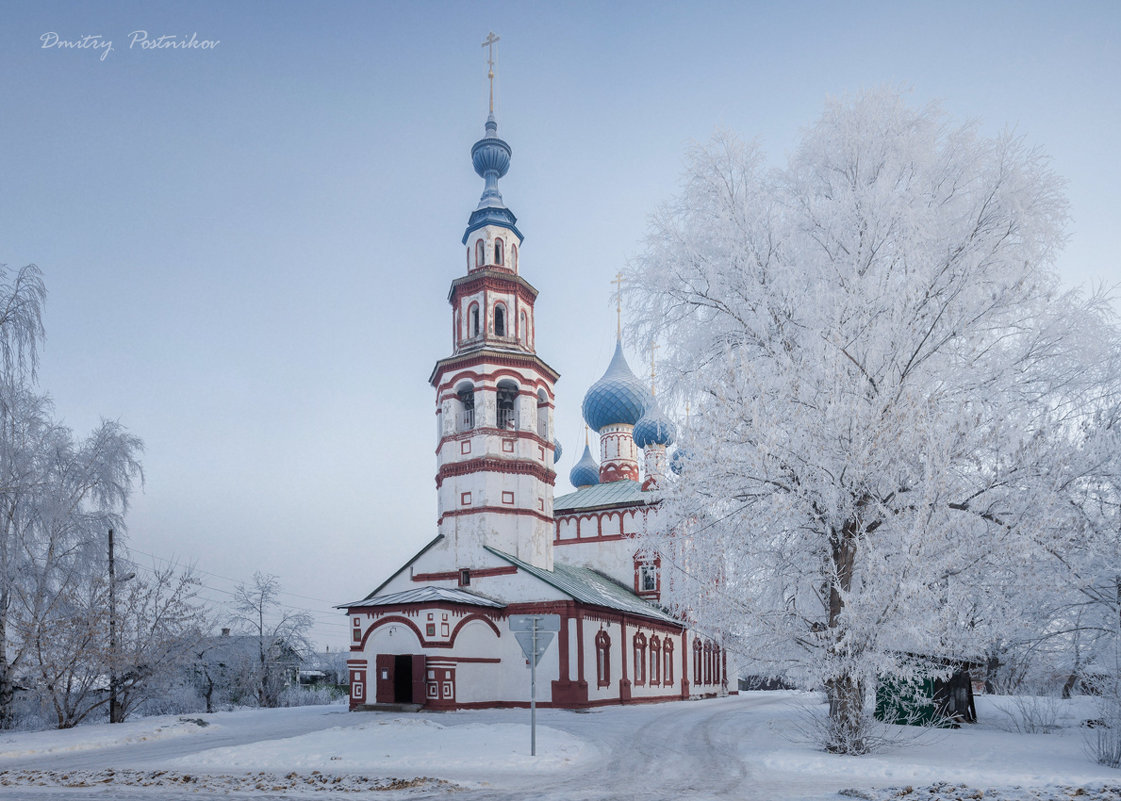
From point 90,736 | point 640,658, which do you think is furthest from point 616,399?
point 90,736

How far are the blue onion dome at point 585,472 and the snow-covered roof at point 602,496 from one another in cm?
733

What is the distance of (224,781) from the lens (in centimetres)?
1160

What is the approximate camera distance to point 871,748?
1300 centimetres

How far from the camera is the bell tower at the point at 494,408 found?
30.0 metres

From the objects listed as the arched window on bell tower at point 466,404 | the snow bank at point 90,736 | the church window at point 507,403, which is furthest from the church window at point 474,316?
the snow bank at point 90,736

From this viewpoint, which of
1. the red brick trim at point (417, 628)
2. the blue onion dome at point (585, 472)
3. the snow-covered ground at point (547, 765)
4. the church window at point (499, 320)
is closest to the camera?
the snow-covered ground at point (547, 765)

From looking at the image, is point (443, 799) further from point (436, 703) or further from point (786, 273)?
point (436, 703)

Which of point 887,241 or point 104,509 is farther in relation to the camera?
point 104,509

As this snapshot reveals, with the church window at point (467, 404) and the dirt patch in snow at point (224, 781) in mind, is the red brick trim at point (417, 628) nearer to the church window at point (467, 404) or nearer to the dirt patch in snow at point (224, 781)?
the church window at point (467, 404)

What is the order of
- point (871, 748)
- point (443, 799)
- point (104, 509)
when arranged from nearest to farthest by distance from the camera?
point (443, 799)
point (871, 748)
point (104, 509)

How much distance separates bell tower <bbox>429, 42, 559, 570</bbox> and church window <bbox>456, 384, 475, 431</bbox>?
4 cm

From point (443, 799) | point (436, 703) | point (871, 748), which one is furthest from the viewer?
point (436, 703)

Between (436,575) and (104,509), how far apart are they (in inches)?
439

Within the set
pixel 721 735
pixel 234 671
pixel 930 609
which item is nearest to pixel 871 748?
pixel 930 609
